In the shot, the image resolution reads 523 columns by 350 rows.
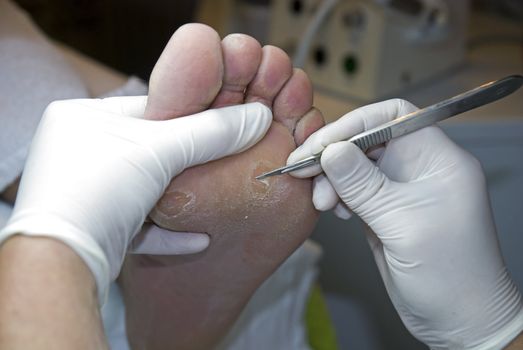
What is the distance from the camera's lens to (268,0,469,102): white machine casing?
1133mm

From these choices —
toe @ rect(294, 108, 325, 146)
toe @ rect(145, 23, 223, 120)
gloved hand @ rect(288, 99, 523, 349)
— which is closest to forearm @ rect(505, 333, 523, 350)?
gloved hand @ rect(288, 99, 523, 349)

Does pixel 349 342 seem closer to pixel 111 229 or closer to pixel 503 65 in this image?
pixel 503 65

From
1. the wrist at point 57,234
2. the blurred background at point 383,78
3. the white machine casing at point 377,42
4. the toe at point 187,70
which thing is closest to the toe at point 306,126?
the toe at point 187,70

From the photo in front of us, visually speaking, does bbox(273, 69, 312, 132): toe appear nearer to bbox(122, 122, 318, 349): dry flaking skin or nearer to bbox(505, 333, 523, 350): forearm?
bbox(122, 122, 318, 349): dry flaking skin

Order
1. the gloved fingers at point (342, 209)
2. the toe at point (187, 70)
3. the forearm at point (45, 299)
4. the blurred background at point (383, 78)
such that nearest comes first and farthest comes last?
1. the forearm at point (45, 299)
2. the toe at point (187, 70)
3. the gloved fingers at point (342, 209)
4. the blurred background at point (383, 78)

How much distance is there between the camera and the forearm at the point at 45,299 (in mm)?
425

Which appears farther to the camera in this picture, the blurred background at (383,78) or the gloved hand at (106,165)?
the blurred background at (383,78)

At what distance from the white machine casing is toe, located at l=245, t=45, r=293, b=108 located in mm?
549

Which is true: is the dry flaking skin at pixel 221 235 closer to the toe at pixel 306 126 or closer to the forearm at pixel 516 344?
the toe at pixel 306 126

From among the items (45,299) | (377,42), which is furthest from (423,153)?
(377,42)

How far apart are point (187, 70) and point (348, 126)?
0.17 meters

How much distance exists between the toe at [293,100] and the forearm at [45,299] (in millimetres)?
274

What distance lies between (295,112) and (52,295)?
1.05 feet

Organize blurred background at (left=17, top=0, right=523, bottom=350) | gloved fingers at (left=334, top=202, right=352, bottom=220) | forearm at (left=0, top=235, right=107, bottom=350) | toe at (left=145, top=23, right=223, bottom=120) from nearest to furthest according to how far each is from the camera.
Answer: forearm at (left=0, top=235, right=107, bottom=350)
toe at (left=145, top=23, right=223, bottom=120)
gloved fingers at (left=334, top=202, right=352, bottom=220)
blurred background at (left=17, top=0, right=523, bottom=350)
